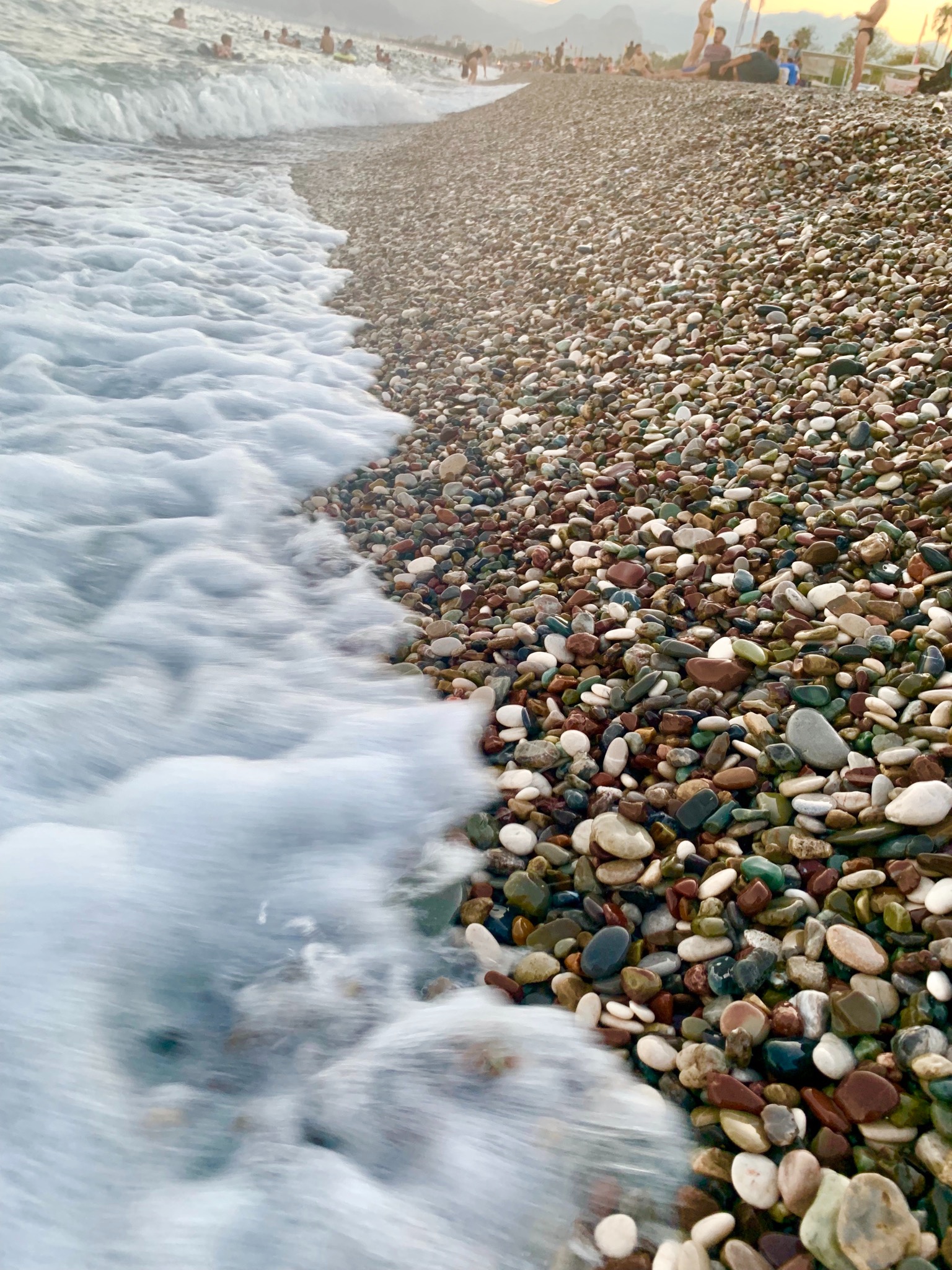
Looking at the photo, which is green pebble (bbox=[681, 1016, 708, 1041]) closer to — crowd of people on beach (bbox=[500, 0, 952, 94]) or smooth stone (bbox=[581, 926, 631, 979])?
smooth stone (bbox=[581, 926, 631, 979])

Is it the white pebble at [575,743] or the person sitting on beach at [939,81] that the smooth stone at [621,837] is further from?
the person sitting on beach at [939,81]

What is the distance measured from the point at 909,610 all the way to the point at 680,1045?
1.42 m

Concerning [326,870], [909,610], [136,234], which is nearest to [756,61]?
[136,234]

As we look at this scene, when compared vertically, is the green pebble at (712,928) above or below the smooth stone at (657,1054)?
above

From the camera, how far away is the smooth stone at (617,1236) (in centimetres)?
131

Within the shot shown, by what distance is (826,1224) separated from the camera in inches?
48.5

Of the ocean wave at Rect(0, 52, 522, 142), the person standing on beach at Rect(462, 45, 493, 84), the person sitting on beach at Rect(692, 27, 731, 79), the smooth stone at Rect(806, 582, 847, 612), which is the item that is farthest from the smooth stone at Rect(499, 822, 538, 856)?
the person standing on beach at Rect(462, 45, 493, 84)

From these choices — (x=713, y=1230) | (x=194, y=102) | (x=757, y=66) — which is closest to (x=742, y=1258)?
(x=713, y=1230)

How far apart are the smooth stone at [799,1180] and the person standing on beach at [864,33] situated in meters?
15.1

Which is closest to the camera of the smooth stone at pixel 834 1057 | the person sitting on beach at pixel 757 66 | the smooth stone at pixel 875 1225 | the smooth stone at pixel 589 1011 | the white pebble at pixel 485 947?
the smooth stone at pixel 875 1225

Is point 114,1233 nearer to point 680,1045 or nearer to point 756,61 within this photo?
point 680,1045

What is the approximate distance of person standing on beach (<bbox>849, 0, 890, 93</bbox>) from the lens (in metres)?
12.3

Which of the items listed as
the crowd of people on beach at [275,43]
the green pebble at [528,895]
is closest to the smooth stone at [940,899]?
the green pebble at [528,895]

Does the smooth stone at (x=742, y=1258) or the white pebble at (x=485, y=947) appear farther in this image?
the white pebble at (x=485, y=947)
